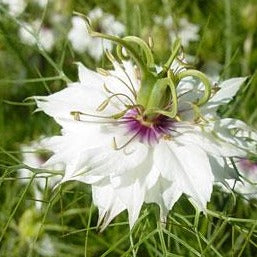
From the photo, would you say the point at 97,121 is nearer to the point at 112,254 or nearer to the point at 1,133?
the point at 112,254

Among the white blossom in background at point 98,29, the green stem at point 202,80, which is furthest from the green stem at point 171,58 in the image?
the white blossom in background at point 98,29

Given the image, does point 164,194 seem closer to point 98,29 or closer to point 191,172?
point 191,172

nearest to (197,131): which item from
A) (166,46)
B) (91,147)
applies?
(91,147)

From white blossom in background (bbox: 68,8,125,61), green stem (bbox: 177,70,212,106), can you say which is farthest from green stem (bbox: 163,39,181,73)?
white blossom in background (bbox: 68,8,125,61)

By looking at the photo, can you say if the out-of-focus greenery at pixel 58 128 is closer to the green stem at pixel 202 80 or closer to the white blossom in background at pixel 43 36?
the white blossom in background at pixel 43 36

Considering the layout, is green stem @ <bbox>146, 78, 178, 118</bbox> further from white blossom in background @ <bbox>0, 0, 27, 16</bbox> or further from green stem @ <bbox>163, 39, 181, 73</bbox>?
white blossom in background @ <bbox>0, 0, 27, 16</bbox>
